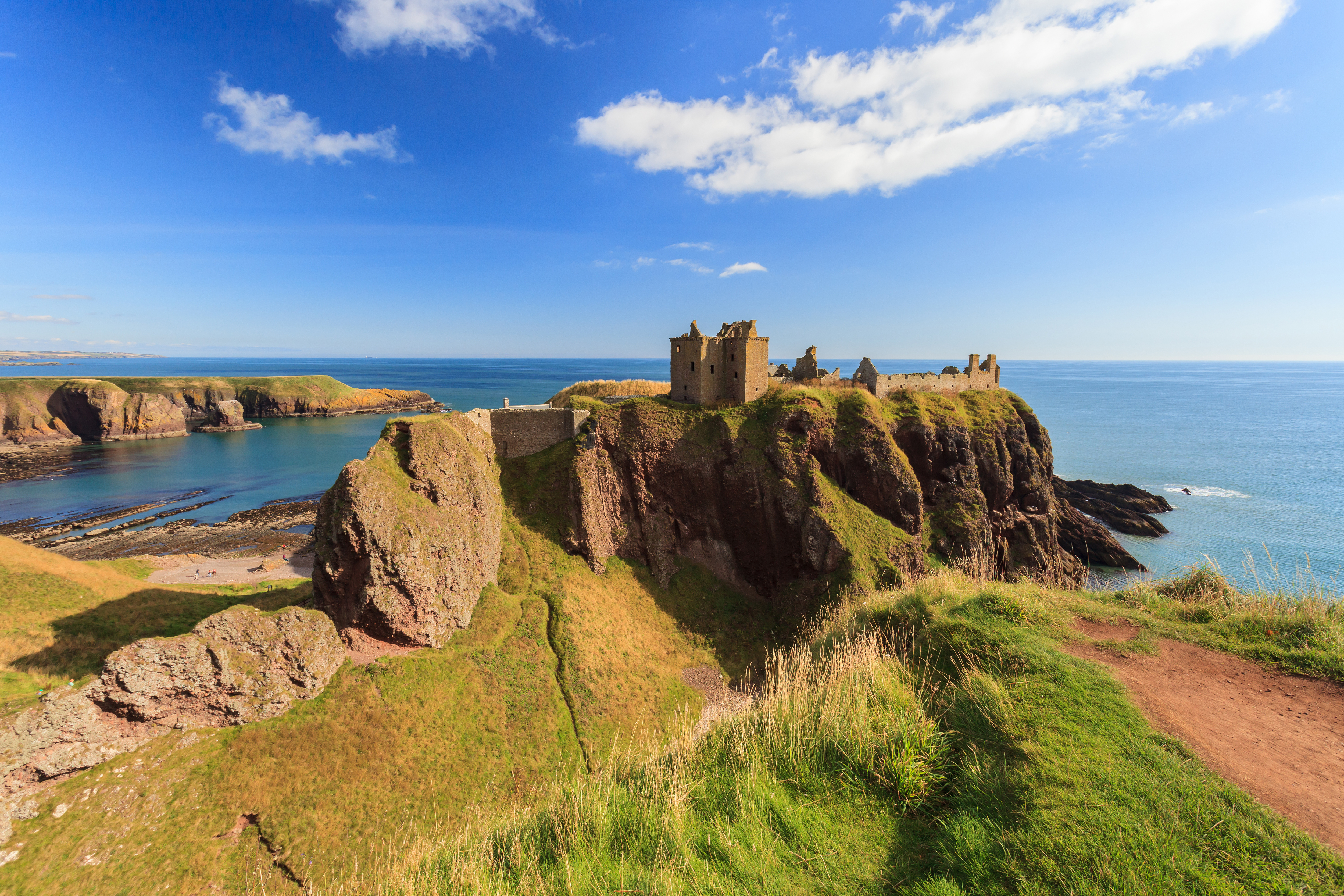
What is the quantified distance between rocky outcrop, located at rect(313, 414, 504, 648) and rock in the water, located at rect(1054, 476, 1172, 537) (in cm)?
7706

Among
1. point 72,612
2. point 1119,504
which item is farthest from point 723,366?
point 1119,504

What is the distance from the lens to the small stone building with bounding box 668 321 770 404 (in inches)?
1780

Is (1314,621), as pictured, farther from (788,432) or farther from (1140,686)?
(788,432)

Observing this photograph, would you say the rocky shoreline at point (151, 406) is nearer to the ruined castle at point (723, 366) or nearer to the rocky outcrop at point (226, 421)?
the rocky outcrop at point (226, 421)

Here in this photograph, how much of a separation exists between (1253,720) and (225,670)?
3276 cm

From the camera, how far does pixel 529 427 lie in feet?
141

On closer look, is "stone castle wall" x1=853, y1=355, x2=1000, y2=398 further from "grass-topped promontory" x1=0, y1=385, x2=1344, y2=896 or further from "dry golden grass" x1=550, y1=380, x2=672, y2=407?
"dry golden grass" x1=550, y1=380, x2=672, y2=407

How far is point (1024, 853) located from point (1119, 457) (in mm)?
128992

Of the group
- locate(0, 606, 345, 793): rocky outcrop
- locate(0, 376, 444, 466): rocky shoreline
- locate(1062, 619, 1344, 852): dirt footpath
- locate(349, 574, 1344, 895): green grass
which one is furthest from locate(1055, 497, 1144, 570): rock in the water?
locate(0, 376, 444, 466): rocky shoreline

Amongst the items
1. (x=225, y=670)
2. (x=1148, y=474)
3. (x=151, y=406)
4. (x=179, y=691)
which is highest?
(x=151, y=406)

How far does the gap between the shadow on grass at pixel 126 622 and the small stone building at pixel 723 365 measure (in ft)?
107

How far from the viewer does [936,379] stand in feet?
183

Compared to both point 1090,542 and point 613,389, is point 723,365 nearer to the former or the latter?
point 613,389

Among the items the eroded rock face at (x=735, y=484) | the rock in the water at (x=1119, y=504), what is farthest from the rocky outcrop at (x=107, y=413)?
the rock in the water at (x=1119, y=504)
